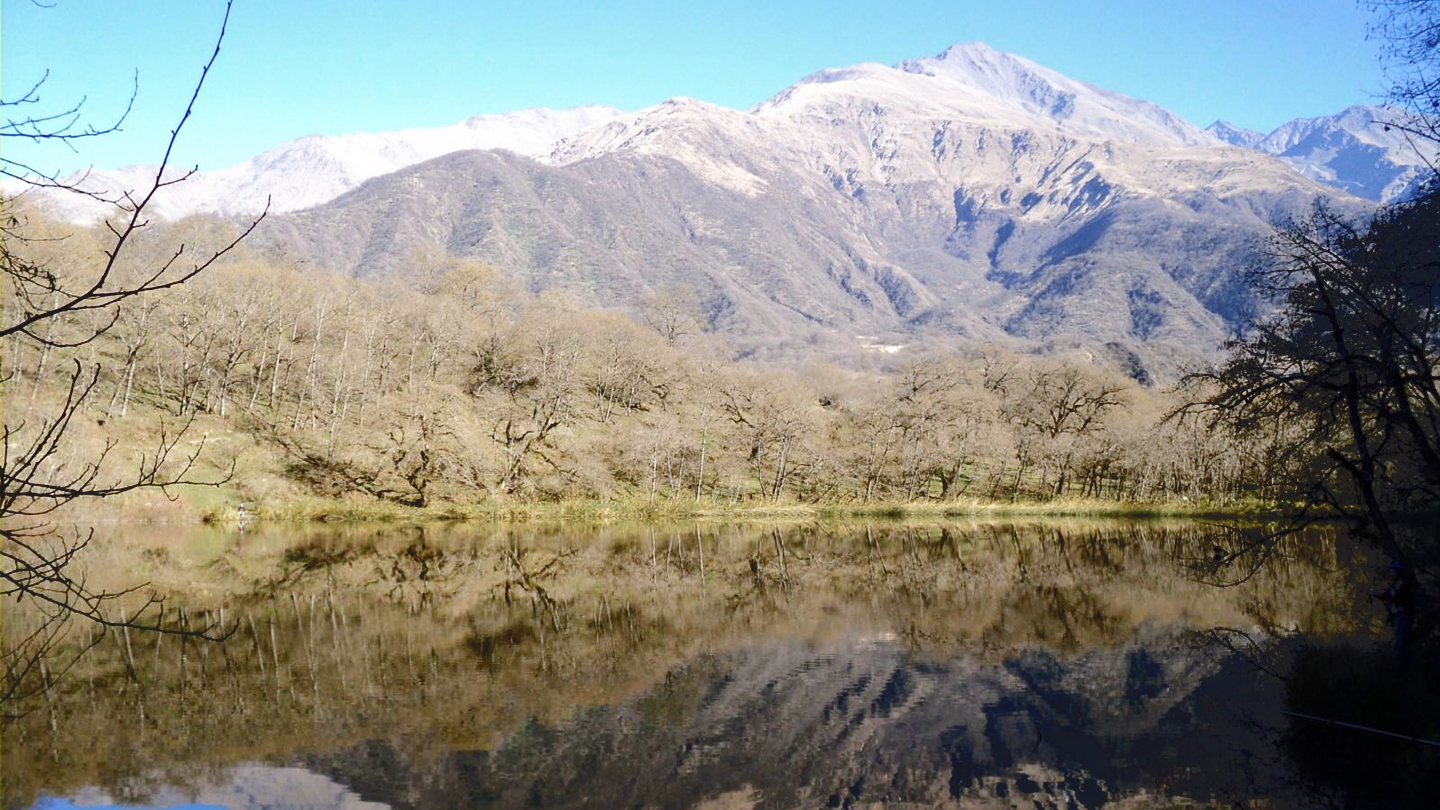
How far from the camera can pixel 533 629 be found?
→ 73.2ft

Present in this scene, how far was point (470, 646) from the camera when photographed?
2047 cm

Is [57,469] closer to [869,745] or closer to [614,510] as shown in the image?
[869,745]

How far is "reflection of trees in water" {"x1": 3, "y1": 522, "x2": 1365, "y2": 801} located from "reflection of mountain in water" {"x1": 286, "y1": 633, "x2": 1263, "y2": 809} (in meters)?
0.24

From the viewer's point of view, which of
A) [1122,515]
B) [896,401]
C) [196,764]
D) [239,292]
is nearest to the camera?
[196,764]

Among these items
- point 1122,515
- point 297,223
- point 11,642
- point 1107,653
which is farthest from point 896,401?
point 297,223

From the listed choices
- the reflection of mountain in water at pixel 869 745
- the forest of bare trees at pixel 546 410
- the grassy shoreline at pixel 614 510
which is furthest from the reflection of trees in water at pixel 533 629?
the forest of bare trees at pixel 546 410

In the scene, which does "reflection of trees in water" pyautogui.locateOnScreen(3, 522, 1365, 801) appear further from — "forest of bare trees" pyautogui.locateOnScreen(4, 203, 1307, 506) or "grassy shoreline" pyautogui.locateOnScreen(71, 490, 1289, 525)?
"forest of bare trees" pyautogui.locateOnScreen(4, 203, 1307, 506)

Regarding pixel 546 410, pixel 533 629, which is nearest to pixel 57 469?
pixel 533 629

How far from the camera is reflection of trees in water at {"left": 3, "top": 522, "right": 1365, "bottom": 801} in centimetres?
1458

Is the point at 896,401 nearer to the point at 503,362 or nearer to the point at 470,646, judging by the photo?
the point at 503,362

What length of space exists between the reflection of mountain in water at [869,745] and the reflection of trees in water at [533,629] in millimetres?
242

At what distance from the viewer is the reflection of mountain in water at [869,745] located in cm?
1210

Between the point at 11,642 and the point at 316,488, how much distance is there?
32941 mm

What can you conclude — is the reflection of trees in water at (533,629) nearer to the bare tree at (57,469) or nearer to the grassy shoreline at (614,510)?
the bare tree at (57,469)
